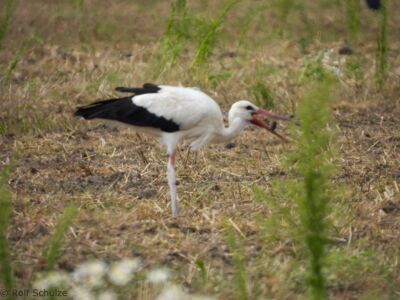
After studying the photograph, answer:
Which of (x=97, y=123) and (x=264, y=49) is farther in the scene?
(x=264, y=49)

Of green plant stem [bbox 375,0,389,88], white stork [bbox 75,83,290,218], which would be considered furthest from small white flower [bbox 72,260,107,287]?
green plant stem [bbox 375,0,389,88]

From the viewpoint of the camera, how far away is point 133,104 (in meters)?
5.84

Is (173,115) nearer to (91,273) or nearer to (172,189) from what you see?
(172,189)

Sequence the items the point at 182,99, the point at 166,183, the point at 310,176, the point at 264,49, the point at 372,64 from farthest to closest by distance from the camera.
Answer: the point at 264,49 < the point at 372,64 < the point at 166,183 < the point at 182,99 < the point at 310,176

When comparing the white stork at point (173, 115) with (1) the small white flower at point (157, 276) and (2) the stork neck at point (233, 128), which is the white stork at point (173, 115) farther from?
(1) the small white flower at point (157, 276)

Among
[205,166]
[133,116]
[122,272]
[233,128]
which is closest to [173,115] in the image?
[133,116]

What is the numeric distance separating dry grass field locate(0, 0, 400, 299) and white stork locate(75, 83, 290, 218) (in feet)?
1.38

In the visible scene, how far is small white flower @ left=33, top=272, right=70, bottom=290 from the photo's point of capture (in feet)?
12.9

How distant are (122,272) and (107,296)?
351 millimetres

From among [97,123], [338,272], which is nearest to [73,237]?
[338,272]

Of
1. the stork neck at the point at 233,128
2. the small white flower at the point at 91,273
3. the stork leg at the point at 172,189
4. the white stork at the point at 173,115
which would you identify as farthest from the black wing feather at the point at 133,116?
the small white flower at the point at 91,273

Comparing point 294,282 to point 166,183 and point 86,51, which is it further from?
point 86,51

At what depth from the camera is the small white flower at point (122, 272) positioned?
13.9 ft

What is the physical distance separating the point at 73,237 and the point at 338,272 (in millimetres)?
1539
